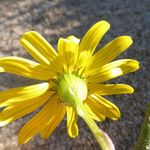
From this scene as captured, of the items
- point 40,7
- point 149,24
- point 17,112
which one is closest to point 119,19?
point 149,24

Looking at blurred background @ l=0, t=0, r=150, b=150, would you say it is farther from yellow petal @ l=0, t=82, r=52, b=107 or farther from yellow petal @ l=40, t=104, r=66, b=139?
yellow petal @ l=0, t=82, r=52, b=107

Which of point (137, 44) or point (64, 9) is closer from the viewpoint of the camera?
point (137, 44)

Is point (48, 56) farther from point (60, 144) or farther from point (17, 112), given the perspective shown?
point (60, 144)

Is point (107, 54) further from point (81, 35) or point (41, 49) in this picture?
point (81, 35)

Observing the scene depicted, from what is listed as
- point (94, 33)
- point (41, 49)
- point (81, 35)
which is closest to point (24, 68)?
point (41, 49)

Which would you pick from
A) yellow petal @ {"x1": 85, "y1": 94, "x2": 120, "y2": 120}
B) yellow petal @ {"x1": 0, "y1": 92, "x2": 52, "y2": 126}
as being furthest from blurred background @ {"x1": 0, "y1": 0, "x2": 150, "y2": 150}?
yellow petal @ {"x1": 0, "y1": 92, "x2": 52, "y2": 126}

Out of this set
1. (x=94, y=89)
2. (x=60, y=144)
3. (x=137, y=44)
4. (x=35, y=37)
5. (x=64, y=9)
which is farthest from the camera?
(x=64, y=9)
